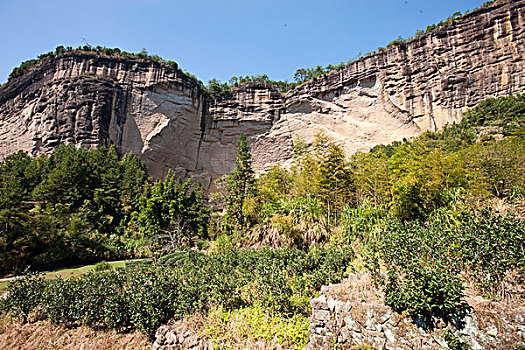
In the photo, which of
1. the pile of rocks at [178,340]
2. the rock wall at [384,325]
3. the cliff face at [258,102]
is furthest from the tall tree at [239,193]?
the cliff face at [258,102]

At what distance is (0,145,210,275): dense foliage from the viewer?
1107 cm

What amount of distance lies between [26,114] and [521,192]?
36.6 m

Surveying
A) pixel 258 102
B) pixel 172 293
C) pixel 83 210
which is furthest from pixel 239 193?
pixel 258 102

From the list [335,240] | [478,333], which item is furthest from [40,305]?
[478,333]

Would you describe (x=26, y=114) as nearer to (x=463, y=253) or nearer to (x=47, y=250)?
(x=47, y=250)

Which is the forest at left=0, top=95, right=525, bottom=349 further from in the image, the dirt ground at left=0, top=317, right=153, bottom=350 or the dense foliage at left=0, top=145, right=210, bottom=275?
the dirt ground at left=0, top=317, right=153, bottom=350

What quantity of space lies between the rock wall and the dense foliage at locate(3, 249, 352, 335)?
2.35ft

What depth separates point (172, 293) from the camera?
18.1ft

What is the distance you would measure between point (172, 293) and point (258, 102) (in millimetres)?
24066

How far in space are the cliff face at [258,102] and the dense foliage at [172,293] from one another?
783 inches

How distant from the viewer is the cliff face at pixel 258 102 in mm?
20625

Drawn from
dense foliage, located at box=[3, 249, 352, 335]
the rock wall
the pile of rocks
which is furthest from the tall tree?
the rock wall

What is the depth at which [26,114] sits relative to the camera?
27391mm

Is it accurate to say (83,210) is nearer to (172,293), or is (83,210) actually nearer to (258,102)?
(172,293)
